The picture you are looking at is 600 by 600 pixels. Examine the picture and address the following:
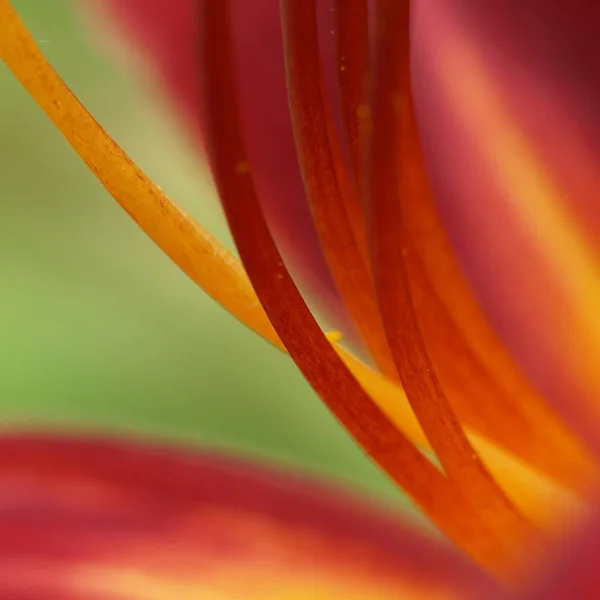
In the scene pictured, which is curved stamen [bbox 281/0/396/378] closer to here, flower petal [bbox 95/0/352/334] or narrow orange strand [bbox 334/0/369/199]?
narrow orange strand [bbox 334/0/369/199]

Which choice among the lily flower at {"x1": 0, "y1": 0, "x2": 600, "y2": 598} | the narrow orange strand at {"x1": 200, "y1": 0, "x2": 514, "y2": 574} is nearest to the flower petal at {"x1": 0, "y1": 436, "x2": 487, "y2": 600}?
the lily flower at {"x1": 0, "y1": 0, "x2": 600, "y2": 598}

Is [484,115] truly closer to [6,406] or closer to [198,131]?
[198,131]

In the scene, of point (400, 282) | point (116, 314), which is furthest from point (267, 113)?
point (400, 282)

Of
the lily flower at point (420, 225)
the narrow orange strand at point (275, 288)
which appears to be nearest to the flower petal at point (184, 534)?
the lily flower at point (420, 225)

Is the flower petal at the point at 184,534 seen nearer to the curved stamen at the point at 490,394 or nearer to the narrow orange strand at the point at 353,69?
the curved stamen at the point at 490,394

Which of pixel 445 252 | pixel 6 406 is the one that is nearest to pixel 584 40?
pixel 445 252
